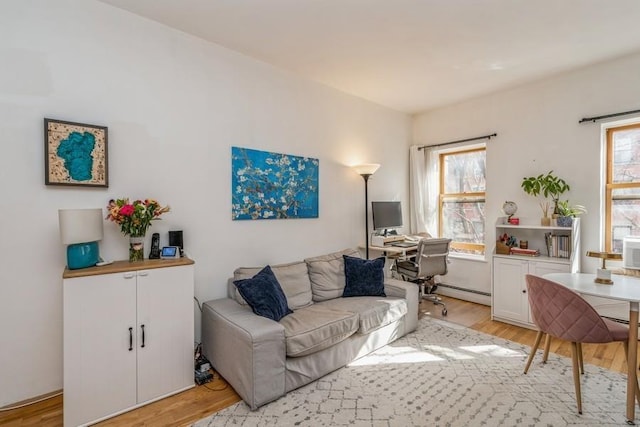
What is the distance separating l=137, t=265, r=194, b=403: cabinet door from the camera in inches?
81.0

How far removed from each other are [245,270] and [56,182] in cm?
151

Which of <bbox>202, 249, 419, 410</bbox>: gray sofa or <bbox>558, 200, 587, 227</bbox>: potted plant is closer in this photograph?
<bbox>202, 249, 419, 410</bbox>: gray sofa

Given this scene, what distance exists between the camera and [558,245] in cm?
339

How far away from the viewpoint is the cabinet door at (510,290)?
3418mm

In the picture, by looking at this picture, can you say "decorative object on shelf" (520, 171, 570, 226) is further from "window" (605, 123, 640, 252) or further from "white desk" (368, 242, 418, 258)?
"white desk" (368, 242, 418, 258)

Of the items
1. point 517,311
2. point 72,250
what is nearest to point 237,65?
point 72,250

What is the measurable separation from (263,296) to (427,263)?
87.8 inches

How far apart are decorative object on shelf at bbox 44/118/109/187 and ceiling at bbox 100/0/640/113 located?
1.00 meters

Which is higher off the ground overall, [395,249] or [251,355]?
[395,249]

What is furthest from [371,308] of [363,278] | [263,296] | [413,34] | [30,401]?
[30,401]

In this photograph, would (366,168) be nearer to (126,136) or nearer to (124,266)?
(126,136)

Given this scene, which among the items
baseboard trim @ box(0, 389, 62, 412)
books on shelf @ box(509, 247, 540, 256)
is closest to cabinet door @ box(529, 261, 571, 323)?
books on shelf @ box(509, 247, 540, 256)

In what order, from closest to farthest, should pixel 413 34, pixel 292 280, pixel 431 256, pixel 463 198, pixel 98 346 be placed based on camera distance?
pixel 98 346 → pixel 413 34 → pixel 292 280 → pixel 431 256 → pixel 463 198

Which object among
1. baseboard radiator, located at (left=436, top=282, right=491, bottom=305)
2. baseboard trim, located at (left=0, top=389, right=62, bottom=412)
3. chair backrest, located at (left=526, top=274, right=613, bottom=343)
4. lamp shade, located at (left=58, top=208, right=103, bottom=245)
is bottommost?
baseboard trim, located at (left=0, top=389, right=62, bottom=412)
